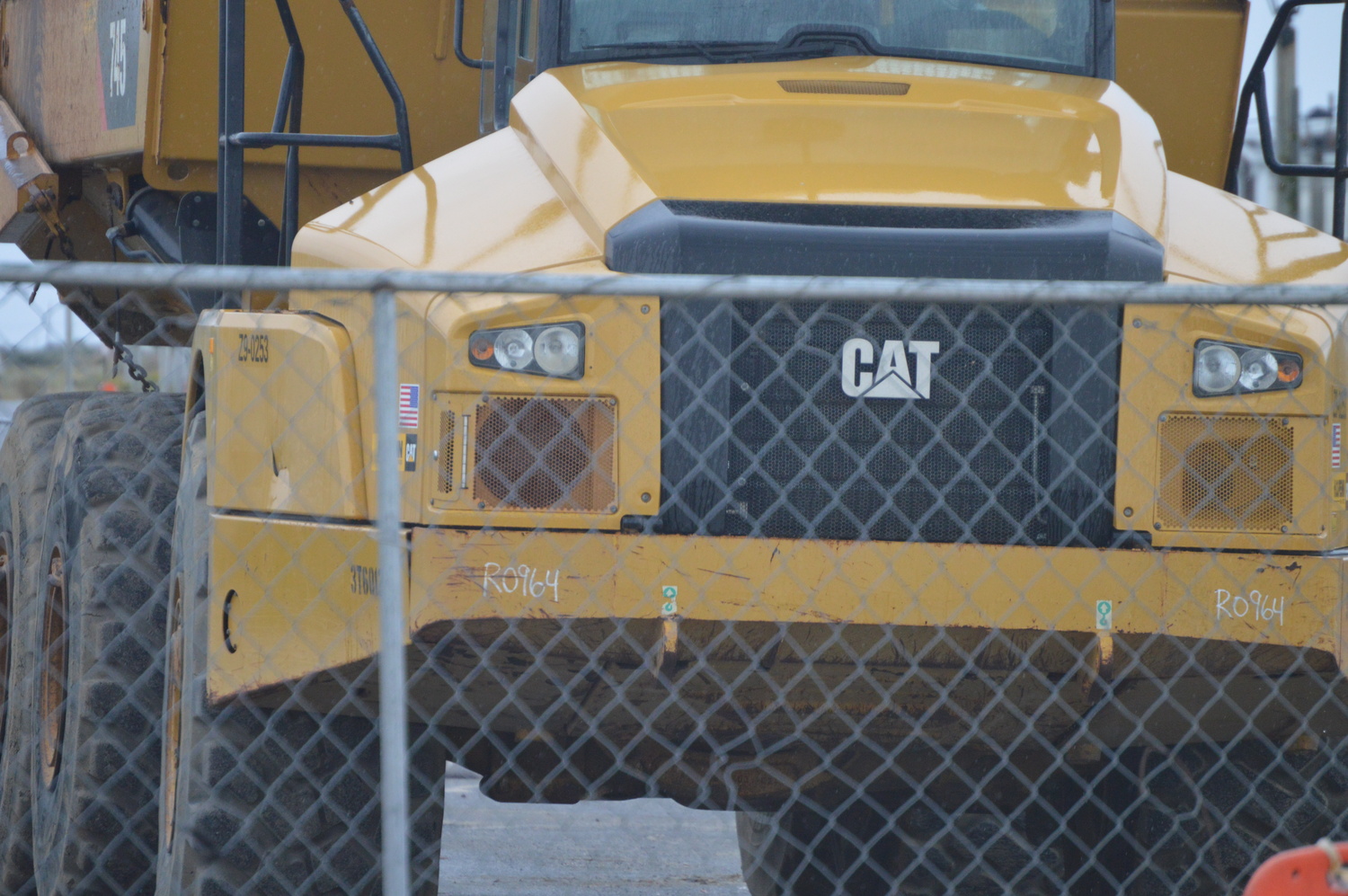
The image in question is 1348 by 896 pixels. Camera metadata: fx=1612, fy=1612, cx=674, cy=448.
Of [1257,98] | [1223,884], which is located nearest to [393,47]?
[1257,98]

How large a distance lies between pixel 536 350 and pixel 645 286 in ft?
1.49

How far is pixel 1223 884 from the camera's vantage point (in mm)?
4160

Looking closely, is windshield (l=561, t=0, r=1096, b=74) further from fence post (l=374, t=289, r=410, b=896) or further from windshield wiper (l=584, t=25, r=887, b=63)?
fence post (l=374, t=289, r=410, b=896)

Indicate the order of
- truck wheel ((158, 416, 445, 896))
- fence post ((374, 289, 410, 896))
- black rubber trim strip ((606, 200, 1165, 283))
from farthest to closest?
truck wheel ((158, 416, 445, 896))
black rubber trim strip ((606, 200, 1165, 283))
fence post ((374, 289, 410, 896))

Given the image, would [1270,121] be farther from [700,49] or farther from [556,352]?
[556,352]

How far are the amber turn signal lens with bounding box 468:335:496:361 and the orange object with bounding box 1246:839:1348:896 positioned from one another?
1.84m

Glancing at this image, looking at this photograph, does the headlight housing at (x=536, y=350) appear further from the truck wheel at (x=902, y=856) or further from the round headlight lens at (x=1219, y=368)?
the truck wheel at (x=902, y=856)

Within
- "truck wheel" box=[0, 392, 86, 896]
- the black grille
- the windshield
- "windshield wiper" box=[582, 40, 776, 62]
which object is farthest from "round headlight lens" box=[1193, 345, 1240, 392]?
"truck wheel" box=[0, 392, 86, 896]

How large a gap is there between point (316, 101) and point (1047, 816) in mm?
3404

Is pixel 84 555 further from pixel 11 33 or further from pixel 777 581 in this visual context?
pixel 11 33

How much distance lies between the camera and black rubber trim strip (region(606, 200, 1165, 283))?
11.5 ft

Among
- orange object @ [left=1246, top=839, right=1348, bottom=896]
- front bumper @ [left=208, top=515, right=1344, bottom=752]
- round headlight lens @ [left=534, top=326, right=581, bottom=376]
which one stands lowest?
orange object @ [left=1246, top=839, right=1348, bottom=896]

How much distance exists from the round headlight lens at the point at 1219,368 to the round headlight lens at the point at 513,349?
4.84 feet

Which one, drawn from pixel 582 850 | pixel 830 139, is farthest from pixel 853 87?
pixel 582 850
